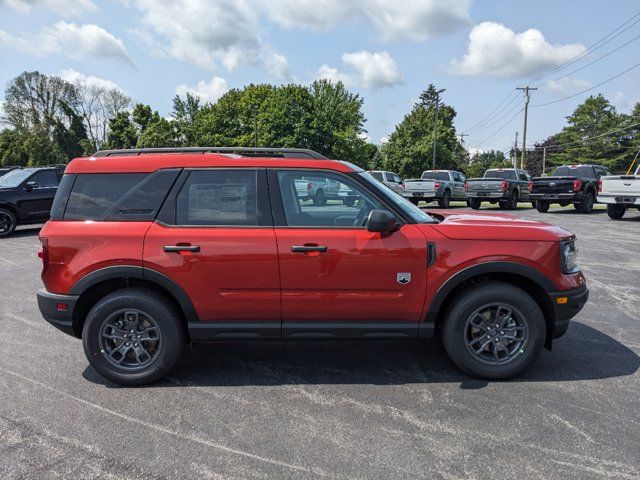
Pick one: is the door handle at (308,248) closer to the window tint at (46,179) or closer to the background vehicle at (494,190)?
the window tint at (46,179)

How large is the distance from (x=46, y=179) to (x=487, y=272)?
13500 millimetres

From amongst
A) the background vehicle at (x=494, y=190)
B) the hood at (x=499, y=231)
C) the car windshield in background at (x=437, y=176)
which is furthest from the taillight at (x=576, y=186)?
the hood at (x=499, y=231)

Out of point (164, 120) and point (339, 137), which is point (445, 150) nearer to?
point (339, 137)

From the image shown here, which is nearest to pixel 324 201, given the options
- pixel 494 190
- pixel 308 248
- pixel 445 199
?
pixel 308 248

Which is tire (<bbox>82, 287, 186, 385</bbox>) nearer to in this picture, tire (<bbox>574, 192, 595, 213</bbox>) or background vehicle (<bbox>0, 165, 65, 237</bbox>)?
background vehicle (<bbox>0, 165, 65, 237</bbox>)

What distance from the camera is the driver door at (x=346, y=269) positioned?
3.72 m

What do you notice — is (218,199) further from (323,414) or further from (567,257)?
(567,257)

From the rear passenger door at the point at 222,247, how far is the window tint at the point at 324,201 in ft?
0.65

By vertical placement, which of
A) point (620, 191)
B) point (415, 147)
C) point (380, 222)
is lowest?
point (620, 191)

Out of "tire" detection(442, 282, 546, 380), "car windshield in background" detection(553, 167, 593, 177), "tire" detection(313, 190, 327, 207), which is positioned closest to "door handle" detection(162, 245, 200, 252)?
"tire" detection(313, 190, 327, 207)

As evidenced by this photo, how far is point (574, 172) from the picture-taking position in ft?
66.3

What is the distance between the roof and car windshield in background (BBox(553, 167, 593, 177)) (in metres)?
18.7

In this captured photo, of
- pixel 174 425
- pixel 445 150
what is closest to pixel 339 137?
pixel 445 150

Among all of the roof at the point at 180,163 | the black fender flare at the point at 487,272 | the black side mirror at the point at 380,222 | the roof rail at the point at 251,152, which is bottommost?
the black fender flare at the point at 487,272
